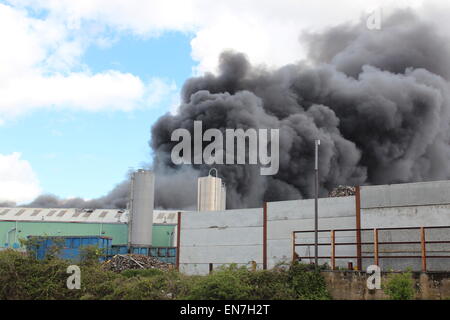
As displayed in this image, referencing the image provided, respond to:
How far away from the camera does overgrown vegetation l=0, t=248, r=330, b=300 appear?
17078mm

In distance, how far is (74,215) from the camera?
53156mm

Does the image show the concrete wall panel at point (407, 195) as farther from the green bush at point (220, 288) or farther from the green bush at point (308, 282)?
the green bush at point (220, 288)

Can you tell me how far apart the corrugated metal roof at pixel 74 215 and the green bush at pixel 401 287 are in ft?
119

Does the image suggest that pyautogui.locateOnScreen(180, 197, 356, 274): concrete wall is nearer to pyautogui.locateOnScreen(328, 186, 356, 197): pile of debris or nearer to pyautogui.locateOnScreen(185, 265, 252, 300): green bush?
pyautogui.locateOnScreen(328, 186, 356, 197): pile of debris

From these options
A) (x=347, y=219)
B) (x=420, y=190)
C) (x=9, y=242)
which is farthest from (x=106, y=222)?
(x=420, y=190)

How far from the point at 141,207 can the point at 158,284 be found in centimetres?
2764

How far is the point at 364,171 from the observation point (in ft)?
254

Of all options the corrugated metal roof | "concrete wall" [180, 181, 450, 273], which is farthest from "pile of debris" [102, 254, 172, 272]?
the corrugated metal roof

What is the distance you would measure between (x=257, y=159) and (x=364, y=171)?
1698 centimetres

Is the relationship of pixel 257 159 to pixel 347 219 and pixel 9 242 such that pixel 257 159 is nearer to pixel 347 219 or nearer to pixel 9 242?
pixel 9 242

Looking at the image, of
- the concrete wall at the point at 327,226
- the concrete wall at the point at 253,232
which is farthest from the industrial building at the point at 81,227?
the concrete wall at the point at 327,226

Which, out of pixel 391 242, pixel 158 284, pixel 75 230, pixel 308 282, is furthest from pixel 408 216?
pixel 75 230

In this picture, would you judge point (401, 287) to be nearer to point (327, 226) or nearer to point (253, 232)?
point (327, 226)
